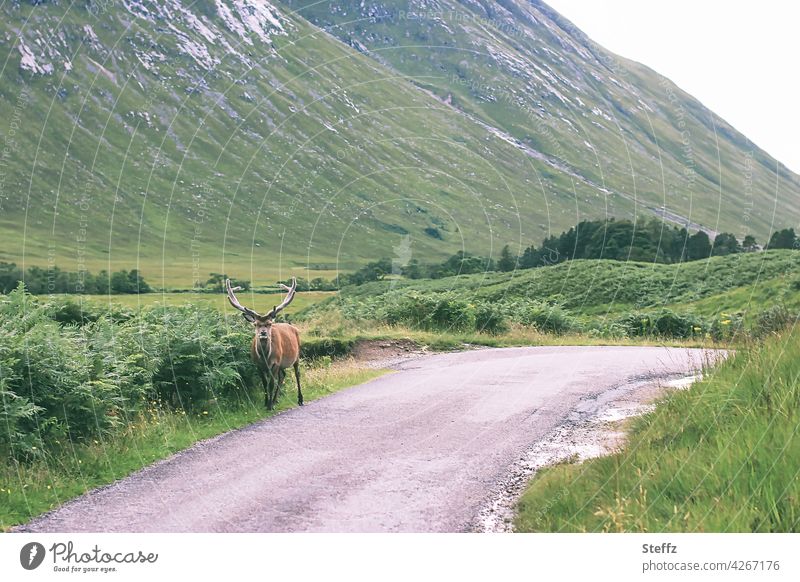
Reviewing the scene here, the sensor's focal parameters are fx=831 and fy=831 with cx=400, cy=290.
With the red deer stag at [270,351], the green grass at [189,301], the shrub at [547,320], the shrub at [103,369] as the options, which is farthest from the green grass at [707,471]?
the shrub at [547,320]

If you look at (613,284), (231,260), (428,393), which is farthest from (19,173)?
(428,393)

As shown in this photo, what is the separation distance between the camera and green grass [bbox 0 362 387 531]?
362 inches

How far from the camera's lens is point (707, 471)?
273 inches

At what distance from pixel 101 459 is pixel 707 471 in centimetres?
762

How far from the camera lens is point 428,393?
57.7 feet

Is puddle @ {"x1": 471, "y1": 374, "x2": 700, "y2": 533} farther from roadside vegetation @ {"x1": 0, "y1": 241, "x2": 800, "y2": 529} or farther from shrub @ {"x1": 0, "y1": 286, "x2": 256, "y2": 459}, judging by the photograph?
shrub @ {"x1": 0, "y1": 286, "x2": 256, "y2": 459}

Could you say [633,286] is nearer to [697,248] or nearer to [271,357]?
[697,248]

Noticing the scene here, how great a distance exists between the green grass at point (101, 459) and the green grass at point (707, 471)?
522cm

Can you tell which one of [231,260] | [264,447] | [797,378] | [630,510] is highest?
[797,378]

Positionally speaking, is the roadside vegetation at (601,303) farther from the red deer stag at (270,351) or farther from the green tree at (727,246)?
the green tree at (727,246)

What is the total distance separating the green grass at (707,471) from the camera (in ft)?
21.6

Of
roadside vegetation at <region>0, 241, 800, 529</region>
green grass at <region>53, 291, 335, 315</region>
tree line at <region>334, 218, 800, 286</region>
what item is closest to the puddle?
roadside vegetation at <region>0, 241, 800, 529</region>

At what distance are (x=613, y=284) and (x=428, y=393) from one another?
120ft

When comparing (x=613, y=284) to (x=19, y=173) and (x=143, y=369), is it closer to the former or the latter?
(x=143, y=369)
